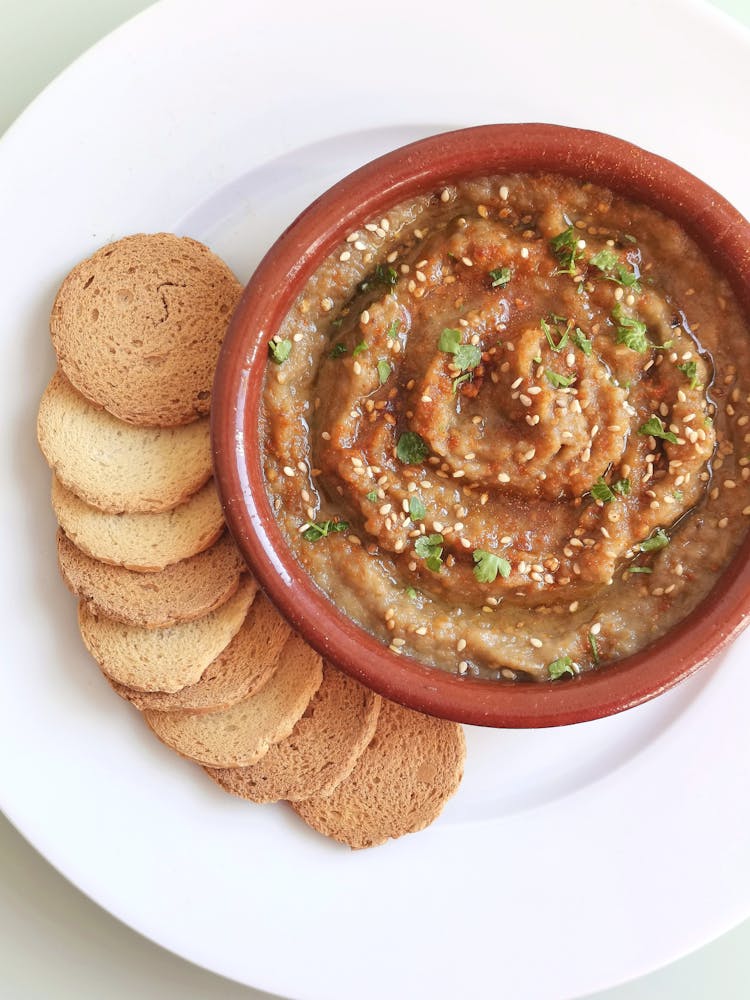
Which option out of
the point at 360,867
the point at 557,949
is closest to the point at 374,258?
the point at 360,867

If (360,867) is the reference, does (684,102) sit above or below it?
above

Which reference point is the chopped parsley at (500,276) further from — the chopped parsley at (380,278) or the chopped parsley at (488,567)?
the chopped parsley at (488,567)

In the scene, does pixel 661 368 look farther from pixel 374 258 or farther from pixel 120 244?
pixel 120 244

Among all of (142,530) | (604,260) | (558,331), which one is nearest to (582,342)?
(558,331)

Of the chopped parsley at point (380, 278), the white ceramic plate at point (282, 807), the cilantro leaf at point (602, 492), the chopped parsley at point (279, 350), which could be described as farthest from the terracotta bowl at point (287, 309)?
the white ceramic plate at point (282, 807)

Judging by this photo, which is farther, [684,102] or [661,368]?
[684,102]

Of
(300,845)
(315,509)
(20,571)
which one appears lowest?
(300,845)

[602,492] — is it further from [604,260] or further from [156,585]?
[156,585]
